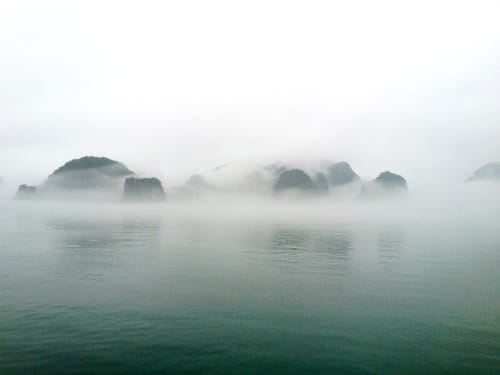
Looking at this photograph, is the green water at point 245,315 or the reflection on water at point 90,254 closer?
the green water at point 245,315

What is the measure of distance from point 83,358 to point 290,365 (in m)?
9.62

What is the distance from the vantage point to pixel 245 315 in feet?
78.4

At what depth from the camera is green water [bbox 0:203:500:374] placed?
693 inches

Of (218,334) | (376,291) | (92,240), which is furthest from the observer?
(92,240)

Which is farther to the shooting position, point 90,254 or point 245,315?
point 90,254

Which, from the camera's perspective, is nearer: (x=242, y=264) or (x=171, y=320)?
(x=171, y=320)

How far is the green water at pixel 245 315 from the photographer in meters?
17.6

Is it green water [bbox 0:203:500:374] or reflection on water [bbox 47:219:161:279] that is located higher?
reflection on water [bbox 47:219:161:279]

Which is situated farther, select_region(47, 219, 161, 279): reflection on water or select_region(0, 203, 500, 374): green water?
select_region(47, 219, 161, 279): reflection on water

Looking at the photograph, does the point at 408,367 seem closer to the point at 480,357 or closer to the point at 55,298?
the point at 480,357

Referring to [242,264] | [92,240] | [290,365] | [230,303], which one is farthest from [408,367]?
[92,240]

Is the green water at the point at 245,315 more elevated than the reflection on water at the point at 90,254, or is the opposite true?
the reflection on water at the point at 90,254

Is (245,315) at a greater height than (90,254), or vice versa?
(90,254)

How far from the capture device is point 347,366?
17266 mm
